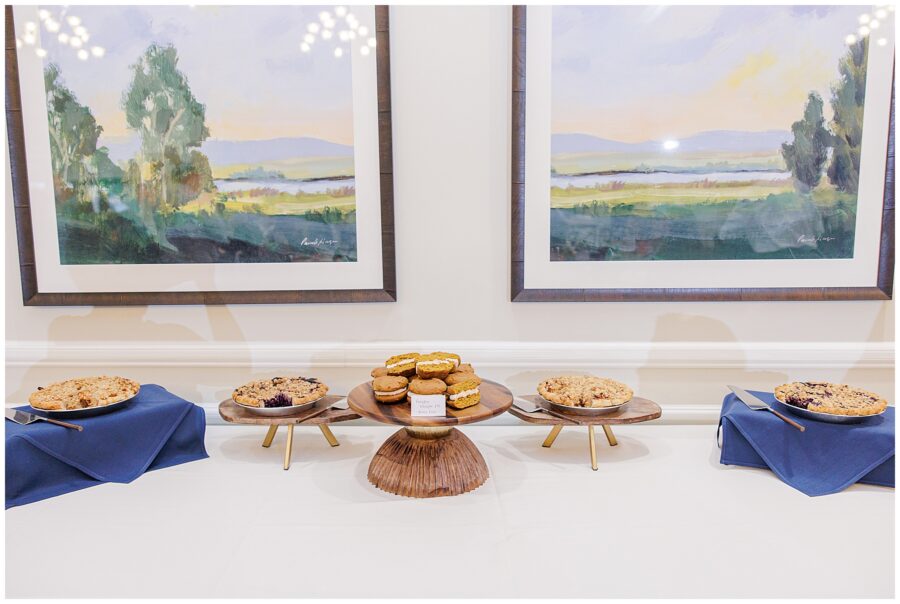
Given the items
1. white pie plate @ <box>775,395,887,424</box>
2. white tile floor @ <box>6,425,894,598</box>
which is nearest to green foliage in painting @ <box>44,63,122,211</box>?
white tile floor @ <box>6,425,894,598</box>

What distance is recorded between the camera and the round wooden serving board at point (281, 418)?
134 cm


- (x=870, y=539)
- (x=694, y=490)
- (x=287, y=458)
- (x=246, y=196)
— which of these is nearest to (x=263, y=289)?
(x=246, y=196)

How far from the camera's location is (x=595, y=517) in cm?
111

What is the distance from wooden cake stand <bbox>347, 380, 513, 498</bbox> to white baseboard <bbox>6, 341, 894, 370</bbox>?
367 millimetres

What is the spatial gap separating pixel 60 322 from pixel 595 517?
1711mm

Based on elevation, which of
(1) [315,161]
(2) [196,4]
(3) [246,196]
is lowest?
(3) [246,196]

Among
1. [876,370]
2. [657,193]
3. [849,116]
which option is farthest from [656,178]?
[876,370]

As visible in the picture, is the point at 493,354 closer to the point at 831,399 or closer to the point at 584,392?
the point at 584,392

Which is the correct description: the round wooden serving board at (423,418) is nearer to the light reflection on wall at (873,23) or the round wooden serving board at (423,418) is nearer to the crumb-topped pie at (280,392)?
the crumb-topped pie at (280,392)

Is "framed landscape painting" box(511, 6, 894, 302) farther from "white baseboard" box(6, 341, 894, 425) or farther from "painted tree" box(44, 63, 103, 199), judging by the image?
"painted tree" box(44, 63, 103, 199)

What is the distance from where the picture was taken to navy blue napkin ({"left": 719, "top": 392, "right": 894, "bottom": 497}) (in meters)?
1.20

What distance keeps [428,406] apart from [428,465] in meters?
0.16

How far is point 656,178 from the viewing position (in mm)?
1565

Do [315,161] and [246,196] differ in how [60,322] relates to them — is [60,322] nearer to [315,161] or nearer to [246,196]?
[246,196]
